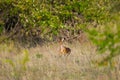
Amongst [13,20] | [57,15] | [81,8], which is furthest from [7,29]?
[81,8]

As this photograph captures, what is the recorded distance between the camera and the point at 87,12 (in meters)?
12.0

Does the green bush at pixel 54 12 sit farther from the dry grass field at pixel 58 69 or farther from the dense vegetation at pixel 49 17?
the dry grass field at pixel 58 69

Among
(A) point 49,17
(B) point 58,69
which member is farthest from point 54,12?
(B) point 58,69

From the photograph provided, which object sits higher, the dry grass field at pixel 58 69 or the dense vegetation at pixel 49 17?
the dry grass field at pixel 58 69

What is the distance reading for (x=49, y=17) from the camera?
1179cm

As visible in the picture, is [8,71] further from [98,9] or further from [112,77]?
[98,9]

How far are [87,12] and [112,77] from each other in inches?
274

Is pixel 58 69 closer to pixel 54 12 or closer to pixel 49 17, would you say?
pixel 49 17

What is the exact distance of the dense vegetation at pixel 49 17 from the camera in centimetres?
1178

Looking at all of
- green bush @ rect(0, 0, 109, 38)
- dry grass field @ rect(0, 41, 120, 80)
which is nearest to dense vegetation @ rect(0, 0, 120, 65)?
green bush @ rect(0, 0, 109, 38)

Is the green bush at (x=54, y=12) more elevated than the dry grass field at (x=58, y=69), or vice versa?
the dry grass field at (x=58, y=69)

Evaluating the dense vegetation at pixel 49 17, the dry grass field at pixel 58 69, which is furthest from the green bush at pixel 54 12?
the dry grass field at pixel 58 69

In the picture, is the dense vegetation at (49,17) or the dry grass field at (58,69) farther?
the dense vegetation at (49,17)

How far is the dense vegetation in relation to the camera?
11.8 m
